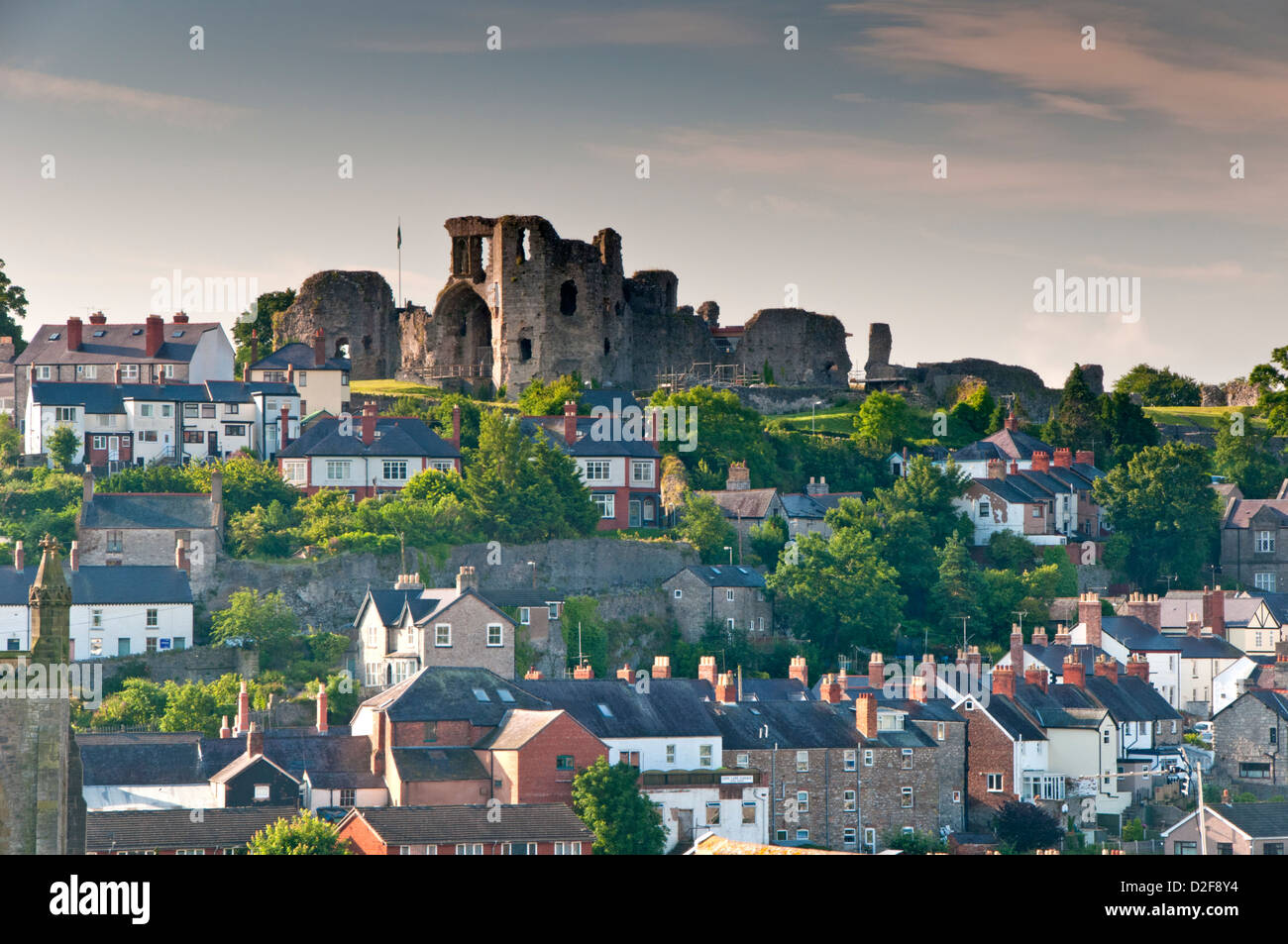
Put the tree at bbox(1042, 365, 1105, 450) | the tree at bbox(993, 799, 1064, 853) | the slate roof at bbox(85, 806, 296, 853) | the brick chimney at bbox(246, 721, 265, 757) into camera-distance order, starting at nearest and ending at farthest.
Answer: the slate roof at bbox(85, 806, 296, 853)
the brick chimney at bbox(246, 721, 265, 757)
the tree at bbox(993, 799, 1064, 853)
the tree at bbox(1042, 365, 1105, 450)

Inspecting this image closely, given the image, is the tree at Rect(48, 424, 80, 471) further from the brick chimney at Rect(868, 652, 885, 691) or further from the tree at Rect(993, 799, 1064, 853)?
the tree at Rect(993, 799, 1064, 853)

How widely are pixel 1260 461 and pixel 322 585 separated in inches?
1349

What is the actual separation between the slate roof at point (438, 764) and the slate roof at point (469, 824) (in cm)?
216

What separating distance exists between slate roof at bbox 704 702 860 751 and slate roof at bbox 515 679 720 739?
1.61ft

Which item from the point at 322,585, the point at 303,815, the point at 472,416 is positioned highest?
the point at 472,416

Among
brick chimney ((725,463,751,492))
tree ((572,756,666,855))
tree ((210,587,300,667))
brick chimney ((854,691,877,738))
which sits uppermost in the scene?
brick chimney ((725,463,751,492))

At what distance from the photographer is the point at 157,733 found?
39.6 m

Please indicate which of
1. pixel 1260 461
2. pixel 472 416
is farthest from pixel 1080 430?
pixel 472 416

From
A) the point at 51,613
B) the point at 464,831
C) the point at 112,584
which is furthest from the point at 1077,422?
the point at 51,613

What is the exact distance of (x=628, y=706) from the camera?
1625 inches

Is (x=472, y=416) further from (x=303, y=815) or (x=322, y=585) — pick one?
(x=303, y=815)

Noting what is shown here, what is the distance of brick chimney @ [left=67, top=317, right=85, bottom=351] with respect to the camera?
58.3 metres

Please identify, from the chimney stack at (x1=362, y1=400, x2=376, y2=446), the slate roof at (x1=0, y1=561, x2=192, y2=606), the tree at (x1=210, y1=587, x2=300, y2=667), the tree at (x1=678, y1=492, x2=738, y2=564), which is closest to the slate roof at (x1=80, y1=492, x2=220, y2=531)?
the slate roof at (x1=0, y1=561, x2=192, y2=606)
